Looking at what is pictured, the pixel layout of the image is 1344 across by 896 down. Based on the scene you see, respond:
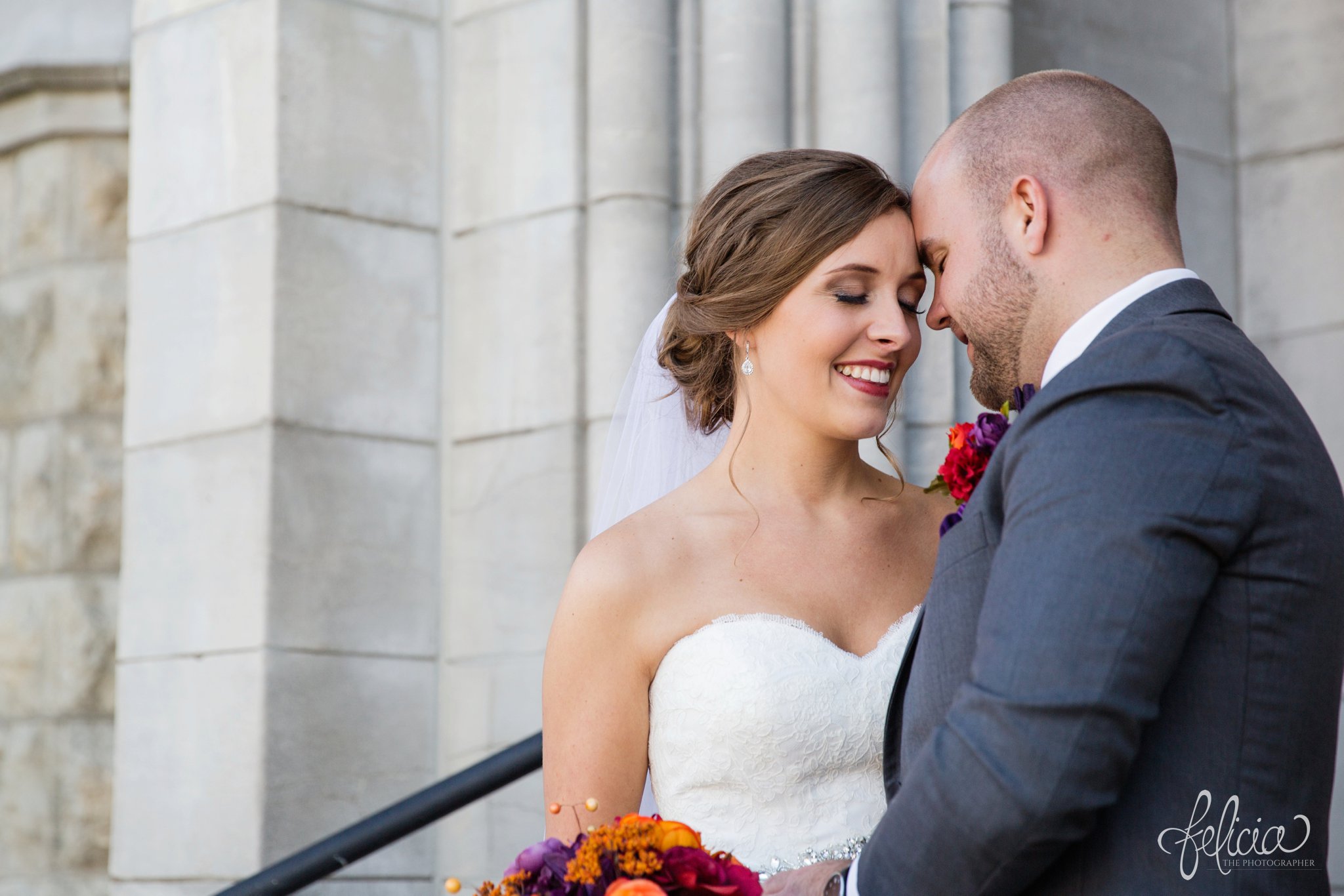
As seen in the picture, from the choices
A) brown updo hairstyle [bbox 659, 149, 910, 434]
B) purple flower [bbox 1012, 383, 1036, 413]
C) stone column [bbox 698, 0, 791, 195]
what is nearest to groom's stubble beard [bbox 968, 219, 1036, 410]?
purple flower [bbox 1012, 383, 1036, 413]

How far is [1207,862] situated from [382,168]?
10.8ft

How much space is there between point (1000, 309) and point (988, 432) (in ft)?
0.85

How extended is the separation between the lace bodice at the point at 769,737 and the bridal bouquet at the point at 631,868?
0.86m

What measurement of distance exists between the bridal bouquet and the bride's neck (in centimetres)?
123

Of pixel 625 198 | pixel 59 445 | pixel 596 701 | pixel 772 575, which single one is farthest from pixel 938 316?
pixel 59 445

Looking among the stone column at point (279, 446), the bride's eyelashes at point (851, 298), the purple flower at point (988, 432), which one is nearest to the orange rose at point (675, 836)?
the purple flower at point (988, 432)

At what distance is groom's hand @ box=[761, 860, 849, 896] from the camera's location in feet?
5.78

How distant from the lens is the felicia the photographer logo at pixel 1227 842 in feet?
5.16

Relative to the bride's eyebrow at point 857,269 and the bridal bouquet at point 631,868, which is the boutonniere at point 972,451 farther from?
the bridal bouquet at point 631,868

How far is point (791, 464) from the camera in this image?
2.85 meters

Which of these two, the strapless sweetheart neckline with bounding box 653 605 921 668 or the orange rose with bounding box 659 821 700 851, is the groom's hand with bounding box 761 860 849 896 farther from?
the strapless sweetheart neckline with bounding box 653 605 921 668

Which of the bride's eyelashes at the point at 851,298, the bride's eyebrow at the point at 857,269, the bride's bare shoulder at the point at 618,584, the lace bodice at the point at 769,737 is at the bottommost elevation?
the lace bodice at the point at 769,737

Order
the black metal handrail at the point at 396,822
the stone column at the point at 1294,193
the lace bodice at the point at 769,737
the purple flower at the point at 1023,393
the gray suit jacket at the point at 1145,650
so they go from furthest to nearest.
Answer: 1. the stone column at the point at 1294,193
2. the black metal handrail at the point at 396,822
3. the lace bodice at the point at 769,737
4. the purple flower at the point at 1023,393
5. the gray suit jacket at the point at 1145,650

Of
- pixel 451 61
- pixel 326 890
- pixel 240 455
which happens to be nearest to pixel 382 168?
pixel 451 61
